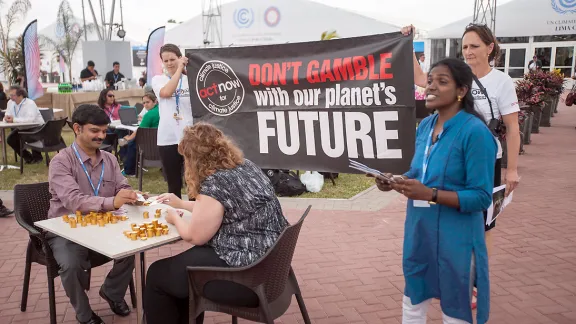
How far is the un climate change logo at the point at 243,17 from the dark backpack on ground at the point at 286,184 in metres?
28.8

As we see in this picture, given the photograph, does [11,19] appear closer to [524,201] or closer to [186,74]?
[186,74]

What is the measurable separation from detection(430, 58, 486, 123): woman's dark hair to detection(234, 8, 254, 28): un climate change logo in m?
33.5

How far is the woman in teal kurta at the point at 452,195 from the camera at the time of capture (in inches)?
88.8

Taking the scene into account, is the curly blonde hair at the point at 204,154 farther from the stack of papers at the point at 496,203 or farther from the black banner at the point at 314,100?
the black banner at the point at 314,100

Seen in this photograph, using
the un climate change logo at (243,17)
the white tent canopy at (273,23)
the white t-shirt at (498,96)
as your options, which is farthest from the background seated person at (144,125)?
the un climate change logo at (243,17)

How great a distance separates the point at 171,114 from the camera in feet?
A: 17.6

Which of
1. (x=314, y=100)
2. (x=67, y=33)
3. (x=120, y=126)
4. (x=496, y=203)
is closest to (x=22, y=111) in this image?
(x=120, y=126)

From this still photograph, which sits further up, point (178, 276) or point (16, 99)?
point (16, 99)

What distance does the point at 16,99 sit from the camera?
9.55 m

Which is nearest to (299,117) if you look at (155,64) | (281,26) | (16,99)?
(16,99)

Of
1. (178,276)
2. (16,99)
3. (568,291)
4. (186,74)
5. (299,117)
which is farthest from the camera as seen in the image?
(16,99)

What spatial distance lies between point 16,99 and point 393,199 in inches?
293

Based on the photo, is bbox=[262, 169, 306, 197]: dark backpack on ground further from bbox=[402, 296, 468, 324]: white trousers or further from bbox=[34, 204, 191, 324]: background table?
bbox=[402, 296, 468, 324]: white trousers

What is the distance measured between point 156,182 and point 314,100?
4374 mm
